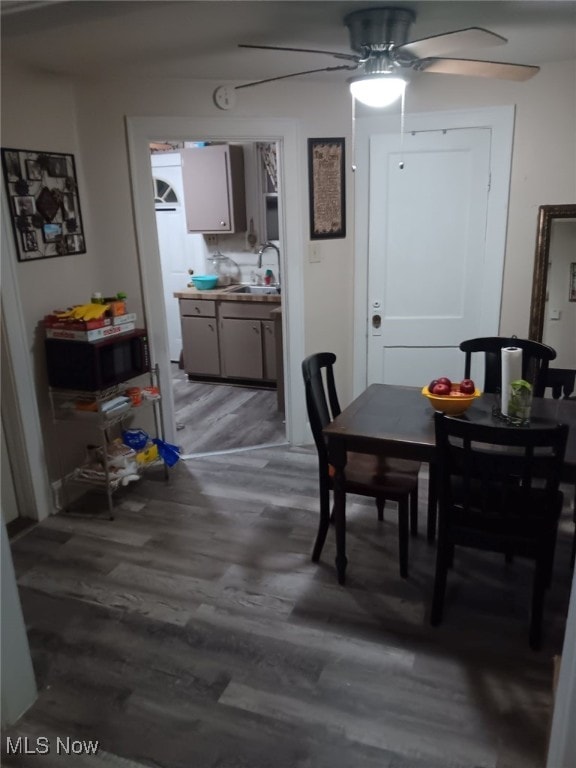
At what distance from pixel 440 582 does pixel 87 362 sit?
202 centimetres

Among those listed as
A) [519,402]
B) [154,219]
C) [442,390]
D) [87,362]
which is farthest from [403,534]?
[154,219]

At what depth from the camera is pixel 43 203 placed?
2.98m

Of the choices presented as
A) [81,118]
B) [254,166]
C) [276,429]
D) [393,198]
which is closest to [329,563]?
[276,429]

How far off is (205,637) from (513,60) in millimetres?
3244

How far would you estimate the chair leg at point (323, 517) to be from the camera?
2627 millimetres

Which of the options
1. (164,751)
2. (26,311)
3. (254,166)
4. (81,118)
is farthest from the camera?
(254,166)

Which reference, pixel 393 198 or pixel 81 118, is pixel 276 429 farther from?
pixel 81 118

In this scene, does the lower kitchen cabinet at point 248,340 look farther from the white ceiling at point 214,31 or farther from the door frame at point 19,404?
the door frame at point 19,404

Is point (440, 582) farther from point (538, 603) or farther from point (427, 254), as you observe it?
point (427, 254)

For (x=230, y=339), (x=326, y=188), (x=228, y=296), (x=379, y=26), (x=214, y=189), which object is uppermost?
(x=379, y=26)

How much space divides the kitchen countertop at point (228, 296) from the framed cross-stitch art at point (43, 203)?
1899 mm

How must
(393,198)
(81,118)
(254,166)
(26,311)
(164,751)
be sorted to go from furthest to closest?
(254,166)
(393,198)
(81,118)
(26,311)
(164,751)

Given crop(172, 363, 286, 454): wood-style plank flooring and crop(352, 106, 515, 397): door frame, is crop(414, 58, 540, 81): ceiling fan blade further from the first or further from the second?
crop(172, 363, 286, 454): wood-style plank flooring

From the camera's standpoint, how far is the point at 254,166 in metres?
5.34
